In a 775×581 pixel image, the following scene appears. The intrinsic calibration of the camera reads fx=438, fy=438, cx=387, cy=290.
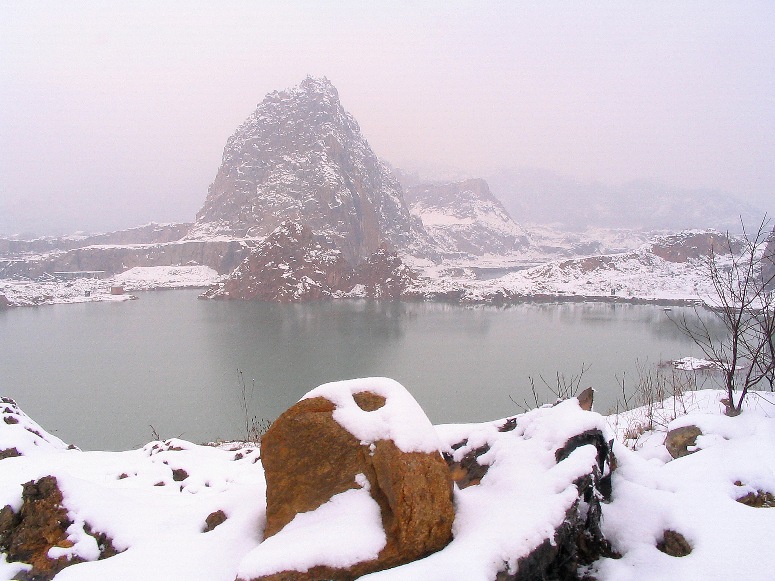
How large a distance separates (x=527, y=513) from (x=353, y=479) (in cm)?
100

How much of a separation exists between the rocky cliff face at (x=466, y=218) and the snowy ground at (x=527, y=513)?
129 meters

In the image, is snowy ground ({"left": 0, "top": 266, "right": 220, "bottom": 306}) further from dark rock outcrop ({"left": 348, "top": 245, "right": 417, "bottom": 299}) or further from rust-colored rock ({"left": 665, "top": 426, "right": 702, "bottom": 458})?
rust-colored rock ({"left": 665, "top": 426, "right": 702, "bottom": 458})

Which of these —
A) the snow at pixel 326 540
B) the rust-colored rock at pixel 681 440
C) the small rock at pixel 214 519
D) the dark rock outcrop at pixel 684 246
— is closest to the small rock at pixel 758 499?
the rust-colored rock at pixel 681 440

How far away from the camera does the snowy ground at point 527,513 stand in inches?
78.0

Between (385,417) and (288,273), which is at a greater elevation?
(385,417)

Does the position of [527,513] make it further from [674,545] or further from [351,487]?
[351,487]

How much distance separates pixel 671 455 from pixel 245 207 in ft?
334

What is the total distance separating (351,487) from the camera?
8.43 ft

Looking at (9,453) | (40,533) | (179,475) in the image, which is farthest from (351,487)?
(9,453)

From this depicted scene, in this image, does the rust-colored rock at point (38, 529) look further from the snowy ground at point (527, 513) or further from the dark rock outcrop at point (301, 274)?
the dark rock outcrop at point (301, 274)

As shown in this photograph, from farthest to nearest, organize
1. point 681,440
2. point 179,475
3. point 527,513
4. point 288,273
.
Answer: point 288,273
point 179,475
point 681,440
point 527,513

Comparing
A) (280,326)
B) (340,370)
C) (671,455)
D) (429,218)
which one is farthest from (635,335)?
(429,218)

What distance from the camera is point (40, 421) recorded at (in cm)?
1700

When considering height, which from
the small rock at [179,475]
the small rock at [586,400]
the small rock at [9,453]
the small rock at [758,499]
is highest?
the small rock at [586,400]
